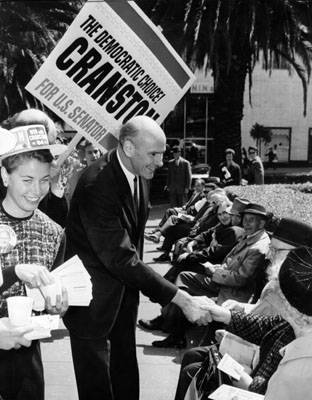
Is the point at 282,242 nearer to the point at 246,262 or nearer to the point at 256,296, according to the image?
the point at 246,262

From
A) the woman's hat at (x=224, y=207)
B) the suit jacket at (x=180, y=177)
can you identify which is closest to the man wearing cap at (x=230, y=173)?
the suit jacket at (x=180, y=177)

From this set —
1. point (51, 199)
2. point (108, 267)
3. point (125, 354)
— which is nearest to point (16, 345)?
point (108, 267)

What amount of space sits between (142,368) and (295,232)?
1.87m

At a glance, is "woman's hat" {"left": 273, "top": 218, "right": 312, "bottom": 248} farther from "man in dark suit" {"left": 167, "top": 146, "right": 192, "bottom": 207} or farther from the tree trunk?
the tree trunk

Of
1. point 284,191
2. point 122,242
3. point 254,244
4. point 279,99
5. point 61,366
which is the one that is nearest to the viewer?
point 122,242

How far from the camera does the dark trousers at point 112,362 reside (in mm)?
3656

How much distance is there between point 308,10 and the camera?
1546 centimetres

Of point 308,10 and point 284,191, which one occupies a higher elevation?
point 308,10

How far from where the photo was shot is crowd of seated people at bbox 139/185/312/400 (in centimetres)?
202

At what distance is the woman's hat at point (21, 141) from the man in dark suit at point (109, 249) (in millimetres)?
695

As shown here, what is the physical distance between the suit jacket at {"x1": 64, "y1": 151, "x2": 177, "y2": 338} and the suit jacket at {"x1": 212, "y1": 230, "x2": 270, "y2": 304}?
179 cm

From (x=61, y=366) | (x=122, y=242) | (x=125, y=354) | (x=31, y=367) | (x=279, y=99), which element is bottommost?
(x=61, y=366)

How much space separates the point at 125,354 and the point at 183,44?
1242cm

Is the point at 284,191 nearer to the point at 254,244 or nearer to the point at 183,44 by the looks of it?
the point at 254,244
